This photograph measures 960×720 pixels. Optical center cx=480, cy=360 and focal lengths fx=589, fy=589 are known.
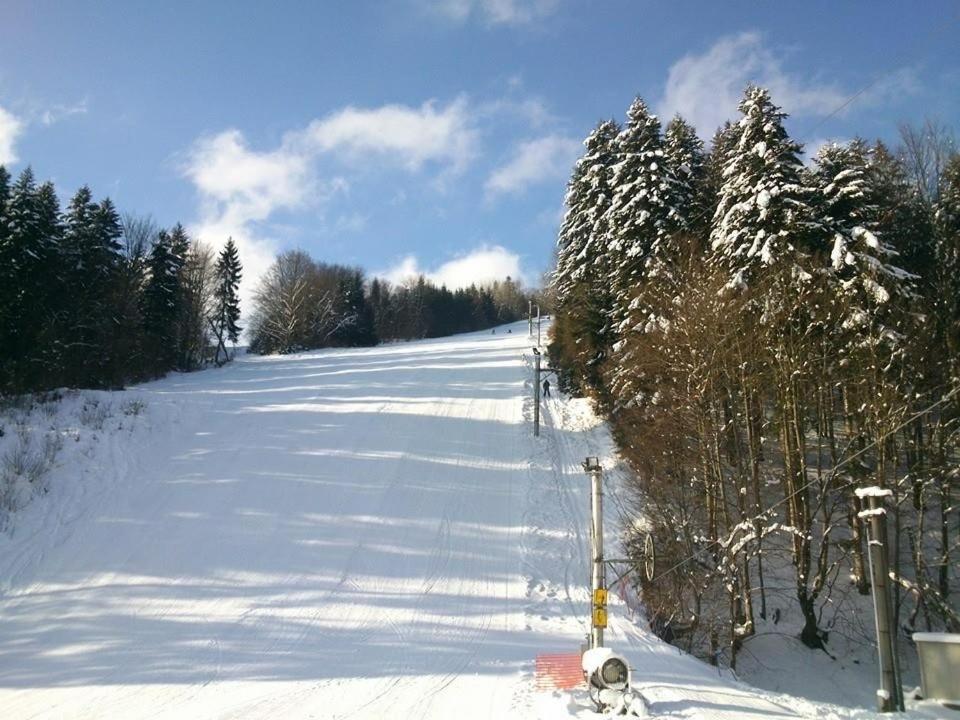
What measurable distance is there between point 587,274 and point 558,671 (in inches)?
833

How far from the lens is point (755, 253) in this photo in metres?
16.2

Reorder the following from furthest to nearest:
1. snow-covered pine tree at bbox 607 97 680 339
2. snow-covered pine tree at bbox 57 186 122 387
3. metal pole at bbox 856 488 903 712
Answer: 1. snow-covered pine tree at bbox 57 186 122 387
2. snow-covered pine tree at bbox 607 97 680 339
3. metal pole at bbox 856 488 903 712

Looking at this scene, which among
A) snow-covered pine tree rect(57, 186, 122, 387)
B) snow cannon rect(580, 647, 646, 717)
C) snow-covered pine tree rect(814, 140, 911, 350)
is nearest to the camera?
snow cannon rect(580, 647, 646, 717)

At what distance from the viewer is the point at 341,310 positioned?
73.0m

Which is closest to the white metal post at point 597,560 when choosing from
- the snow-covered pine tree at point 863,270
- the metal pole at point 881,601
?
the metal pole at point 881,601

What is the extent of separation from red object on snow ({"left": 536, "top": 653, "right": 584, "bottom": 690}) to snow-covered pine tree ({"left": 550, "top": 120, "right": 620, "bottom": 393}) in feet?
51.5

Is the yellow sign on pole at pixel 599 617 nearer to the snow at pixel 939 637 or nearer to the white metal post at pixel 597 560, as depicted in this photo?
the white metal post at pixel 597 560

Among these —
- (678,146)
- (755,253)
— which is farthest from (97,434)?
(678,146)

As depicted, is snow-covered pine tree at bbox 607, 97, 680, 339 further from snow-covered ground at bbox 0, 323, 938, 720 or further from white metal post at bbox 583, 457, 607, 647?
white metal post at bbox 583, 457, 607, 647

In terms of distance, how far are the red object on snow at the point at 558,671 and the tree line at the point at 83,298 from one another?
957 inches

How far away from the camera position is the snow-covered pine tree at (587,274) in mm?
25766

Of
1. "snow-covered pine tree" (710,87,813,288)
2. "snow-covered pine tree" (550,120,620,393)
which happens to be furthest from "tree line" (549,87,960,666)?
"snow-covered pine tree" (550,120,620,393)

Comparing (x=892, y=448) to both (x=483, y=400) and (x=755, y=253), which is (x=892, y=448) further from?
(x=483, y=400)

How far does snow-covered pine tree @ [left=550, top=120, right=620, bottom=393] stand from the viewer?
84.5 ft
